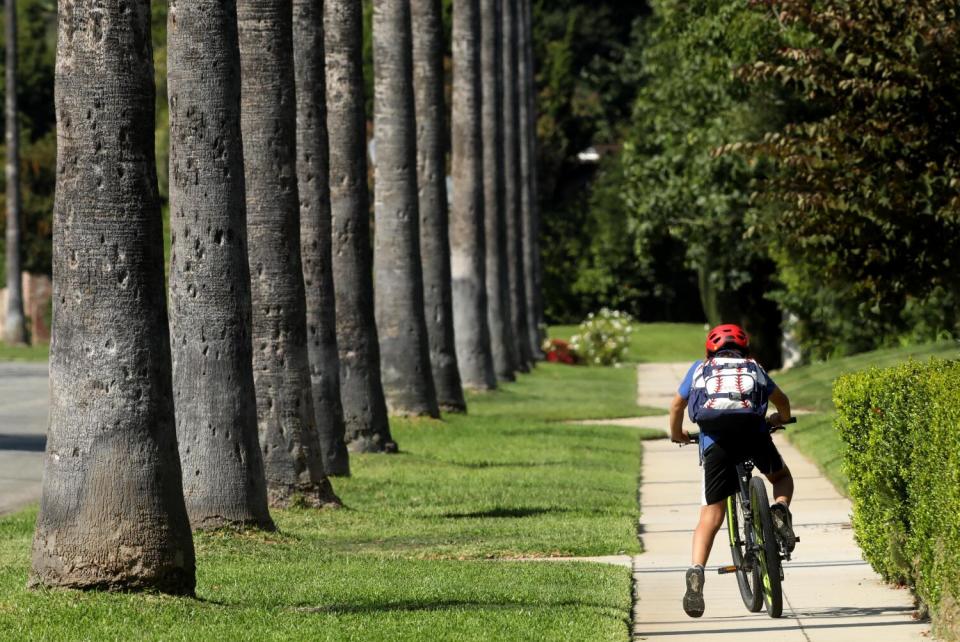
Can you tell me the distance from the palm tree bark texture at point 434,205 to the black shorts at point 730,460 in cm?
1818

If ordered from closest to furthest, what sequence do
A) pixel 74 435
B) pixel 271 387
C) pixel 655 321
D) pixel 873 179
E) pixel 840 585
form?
pixel 74 435 < pixel 840 585 < pixel 271 387 < pixel 873 179 < pixel 655 321

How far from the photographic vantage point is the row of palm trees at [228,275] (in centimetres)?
1073

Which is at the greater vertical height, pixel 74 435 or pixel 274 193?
pixel 274 193

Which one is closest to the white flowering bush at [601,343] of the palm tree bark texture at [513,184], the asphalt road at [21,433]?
the palm tree bark texture at [513,184]

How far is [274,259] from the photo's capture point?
1653 centimetres

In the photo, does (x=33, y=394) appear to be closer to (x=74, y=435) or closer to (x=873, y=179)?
(x=873, y=179)

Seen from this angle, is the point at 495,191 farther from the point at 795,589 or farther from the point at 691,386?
the point at 691,386

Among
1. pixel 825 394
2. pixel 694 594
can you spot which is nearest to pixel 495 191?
pixel 825 394

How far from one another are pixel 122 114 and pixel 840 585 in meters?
5.10

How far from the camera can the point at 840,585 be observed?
12328 millimetres

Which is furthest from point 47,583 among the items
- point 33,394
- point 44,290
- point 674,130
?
point 44,290

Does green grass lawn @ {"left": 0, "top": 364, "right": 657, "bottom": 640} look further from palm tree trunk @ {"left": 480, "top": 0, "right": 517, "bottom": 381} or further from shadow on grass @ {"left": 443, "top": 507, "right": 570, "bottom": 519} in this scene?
palm tree trunk @ {"left": 480, "top": 0, "right": 517, "bottom": 381}

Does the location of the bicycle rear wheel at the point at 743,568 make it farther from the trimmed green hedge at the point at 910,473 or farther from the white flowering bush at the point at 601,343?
the white flowering bush at the point at 601,343

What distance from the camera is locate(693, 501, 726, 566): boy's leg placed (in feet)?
35.3
